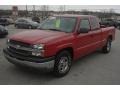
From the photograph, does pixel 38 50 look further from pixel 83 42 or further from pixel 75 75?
pixel 83 42

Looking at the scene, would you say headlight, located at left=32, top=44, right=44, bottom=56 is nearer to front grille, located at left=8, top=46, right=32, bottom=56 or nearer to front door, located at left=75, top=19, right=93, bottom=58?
front grille, located at left=8, top=46, right=32, bottom=56

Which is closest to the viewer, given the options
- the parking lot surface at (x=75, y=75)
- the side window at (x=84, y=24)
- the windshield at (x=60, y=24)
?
the parking lot surface at (x=75, y=75)

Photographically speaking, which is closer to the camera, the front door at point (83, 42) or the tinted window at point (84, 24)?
the front door at point (83, 42)

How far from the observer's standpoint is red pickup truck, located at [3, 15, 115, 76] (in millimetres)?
4688

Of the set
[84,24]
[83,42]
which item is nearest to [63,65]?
[83,42]

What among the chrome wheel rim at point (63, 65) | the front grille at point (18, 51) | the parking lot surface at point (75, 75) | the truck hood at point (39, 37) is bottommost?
the parking lot surface at point (75, 75)

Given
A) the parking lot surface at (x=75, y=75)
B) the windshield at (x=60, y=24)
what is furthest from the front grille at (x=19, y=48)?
the windshield at (x=60, y=24)

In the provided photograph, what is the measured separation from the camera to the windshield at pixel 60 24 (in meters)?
5.81

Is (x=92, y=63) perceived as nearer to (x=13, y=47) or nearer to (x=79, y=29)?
(x=79, y=29)

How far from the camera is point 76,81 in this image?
5.06 meters

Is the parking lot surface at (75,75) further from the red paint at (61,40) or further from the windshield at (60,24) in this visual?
the windshield at (60,24)

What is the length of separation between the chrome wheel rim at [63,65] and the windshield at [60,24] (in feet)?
3.23

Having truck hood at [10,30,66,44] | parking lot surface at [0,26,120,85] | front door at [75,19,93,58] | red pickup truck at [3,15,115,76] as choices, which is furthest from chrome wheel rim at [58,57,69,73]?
truck hood at [10,30,66,44]
